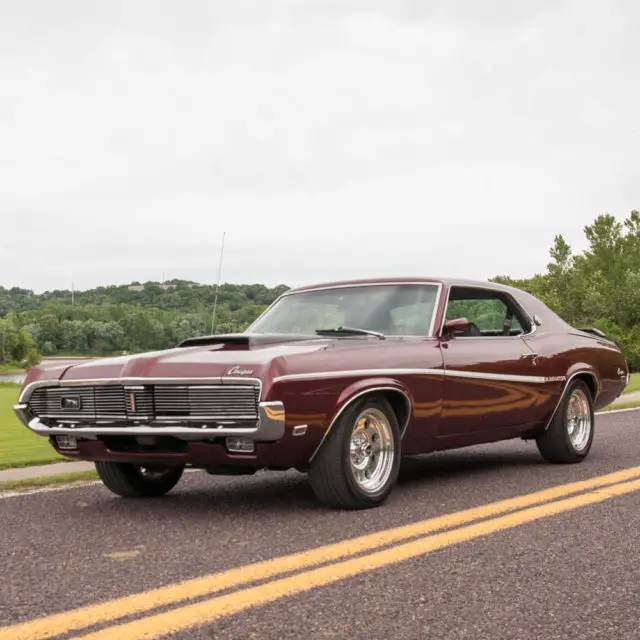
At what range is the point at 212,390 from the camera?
17.7 ft

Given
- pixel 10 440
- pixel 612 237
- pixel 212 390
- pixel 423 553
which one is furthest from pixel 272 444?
pixel 612 237

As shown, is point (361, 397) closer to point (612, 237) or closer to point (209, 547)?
point (209, 547)

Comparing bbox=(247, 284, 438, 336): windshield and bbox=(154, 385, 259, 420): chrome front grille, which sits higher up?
bbox=(247, 284, 438, 336): windshield

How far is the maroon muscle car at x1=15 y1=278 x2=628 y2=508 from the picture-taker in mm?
5395

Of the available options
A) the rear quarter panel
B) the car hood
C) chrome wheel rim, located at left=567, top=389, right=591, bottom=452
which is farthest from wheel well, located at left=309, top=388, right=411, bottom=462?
chrome wheel rim, located at left=567, top=389, right=591, bottom=452

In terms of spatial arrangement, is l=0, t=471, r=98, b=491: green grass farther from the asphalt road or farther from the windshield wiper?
the windshield wiper

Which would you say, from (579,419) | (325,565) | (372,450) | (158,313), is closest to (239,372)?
(372,450)

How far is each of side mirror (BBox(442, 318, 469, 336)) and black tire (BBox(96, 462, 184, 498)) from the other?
7.24 feet

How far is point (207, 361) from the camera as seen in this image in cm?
549

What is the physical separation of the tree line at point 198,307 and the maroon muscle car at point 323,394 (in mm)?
1048

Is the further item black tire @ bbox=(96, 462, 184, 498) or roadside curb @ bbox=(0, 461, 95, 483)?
roadside curb @ bbox=(0, 461, 95, 483)

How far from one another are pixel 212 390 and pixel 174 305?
9.50 m

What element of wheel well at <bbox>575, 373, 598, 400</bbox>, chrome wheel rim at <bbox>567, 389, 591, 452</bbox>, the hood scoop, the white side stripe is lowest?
chrome wheel rim at <bbox>567, 389, 591, 452</bbox>

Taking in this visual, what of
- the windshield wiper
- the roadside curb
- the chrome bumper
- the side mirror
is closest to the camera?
the chrome bumper
